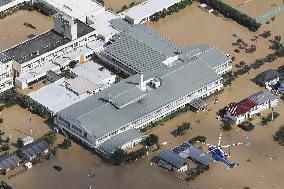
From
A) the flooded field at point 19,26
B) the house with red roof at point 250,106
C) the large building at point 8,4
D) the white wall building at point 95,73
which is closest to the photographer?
the house with red roof at point 250,106

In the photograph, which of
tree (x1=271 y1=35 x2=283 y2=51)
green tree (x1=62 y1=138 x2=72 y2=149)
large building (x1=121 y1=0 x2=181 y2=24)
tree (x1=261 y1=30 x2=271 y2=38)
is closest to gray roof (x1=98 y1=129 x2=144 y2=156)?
green tree (x1=62 y1=138 x2=72 y2=149)

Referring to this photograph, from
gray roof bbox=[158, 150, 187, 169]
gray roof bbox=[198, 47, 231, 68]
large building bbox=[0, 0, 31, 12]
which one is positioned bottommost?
gray roof bbox=[158, 150, 187, 169]

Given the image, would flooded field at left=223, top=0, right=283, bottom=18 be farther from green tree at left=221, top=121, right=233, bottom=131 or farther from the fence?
green tree at left=221, top=121, right=233, bottom=131

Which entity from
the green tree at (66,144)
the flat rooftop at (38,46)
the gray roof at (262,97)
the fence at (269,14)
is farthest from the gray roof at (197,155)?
the fence at (269,14)

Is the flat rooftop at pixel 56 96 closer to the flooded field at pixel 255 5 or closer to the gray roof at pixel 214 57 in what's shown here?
the gray roof at pixel 214 57

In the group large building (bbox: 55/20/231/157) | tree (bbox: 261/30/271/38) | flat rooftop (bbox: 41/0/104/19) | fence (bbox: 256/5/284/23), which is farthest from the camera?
fence (bbox: 256/5/284/23)

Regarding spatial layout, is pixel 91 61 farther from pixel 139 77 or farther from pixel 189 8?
pixel 189 8
